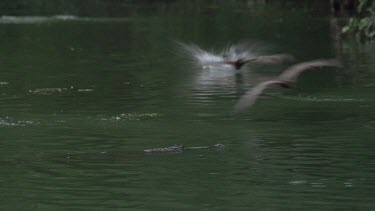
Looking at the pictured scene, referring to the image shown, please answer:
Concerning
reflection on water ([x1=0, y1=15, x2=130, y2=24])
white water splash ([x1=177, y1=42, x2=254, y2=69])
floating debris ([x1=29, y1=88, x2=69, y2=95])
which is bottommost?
reflection on water ([x1=0, y1=15, x2=130, y2=24])

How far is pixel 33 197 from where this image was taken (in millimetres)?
12664

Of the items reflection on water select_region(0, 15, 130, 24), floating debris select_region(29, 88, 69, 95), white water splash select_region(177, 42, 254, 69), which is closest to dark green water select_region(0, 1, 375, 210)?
floating debris select_region(29, 88, 69, 95)

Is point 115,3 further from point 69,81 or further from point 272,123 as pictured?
point 272,123

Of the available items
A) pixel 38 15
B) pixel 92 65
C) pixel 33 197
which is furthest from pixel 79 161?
pixel 38 15

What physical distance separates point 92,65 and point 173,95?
8675 millimetres

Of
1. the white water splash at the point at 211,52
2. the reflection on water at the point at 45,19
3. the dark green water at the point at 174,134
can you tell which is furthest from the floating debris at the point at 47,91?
the reflection on water at the point at 45,19

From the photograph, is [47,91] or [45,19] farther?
[45,19]

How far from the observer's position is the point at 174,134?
57.3 ft

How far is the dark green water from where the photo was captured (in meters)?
12.8

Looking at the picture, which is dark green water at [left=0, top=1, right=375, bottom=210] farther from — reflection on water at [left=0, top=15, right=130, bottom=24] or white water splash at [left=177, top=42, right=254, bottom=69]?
reflection on water at [left=0, top=15, right=130, bottom=24]

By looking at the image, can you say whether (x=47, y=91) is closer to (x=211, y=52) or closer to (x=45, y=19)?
(x=211, y=52)

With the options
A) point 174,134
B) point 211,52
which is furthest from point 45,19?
point 174,134

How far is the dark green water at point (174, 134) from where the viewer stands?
41.9 ft

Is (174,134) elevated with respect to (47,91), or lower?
elevated
